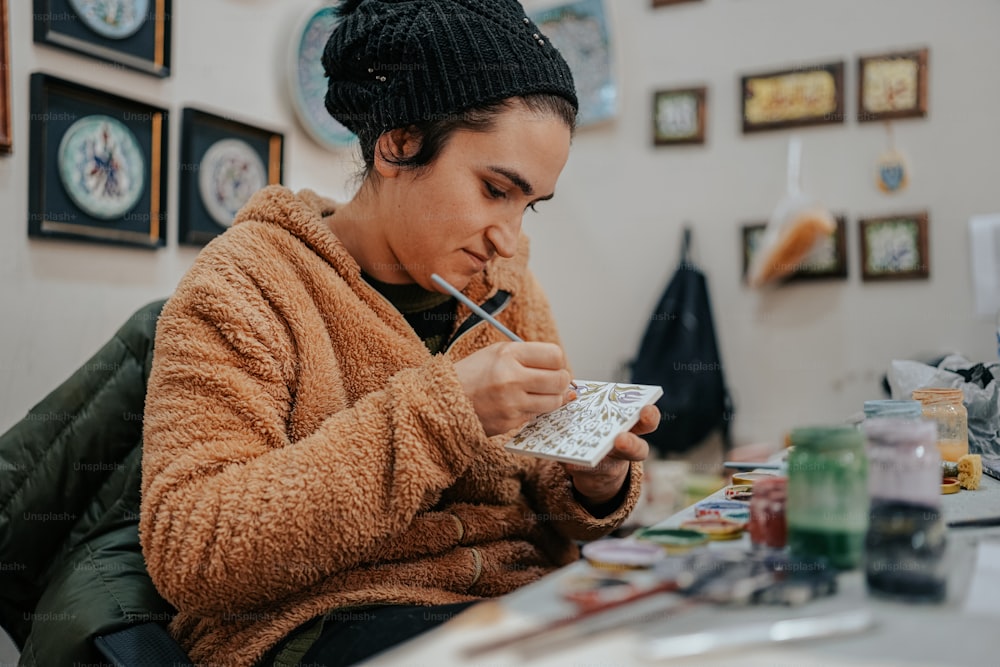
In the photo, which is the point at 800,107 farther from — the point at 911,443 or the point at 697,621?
the point at 697,621

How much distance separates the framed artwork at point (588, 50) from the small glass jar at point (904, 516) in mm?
2327

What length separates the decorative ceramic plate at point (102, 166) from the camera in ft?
5.56

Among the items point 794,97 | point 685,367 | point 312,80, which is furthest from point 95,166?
point 794,97

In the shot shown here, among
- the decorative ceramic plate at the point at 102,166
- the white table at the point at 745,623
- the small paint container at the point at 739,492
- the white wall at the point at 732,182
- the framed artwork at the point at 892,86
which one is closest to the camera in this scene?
the white table at the point at 745,623

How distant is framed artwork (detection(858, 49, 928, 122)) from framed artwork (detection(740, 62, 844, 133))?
0.07m

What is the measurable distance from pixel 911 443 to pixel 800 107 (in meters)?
2.18

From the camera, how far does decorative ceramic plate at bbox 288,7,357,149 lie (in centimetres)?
222

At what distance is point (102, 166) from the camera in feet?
5.75

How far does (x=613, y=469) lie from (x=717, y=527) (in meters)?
0.42

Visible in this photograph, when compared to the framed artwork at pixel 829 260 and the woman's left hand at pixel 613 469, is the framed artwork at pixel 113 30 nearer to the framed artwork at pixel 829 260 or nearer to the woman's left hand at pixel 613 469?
the woman's left hand at pixel 613 469

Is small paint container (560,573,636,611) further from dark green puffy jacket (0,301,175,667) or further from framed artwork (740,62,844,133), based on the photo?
framed artwork (740,62,844,133)

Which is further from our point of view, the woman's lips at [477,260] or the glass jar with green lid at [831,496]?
Answer: the woman's lips at [477,260]

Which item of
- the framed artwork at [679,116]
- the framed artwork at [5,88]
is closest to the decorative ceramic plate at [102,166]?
the framed artwork at [5,88]

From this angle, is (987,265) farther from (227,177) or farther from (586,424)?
(227,177)
